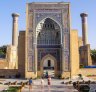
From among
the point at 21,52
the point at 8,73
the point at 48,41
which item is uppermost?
the point at 48,41

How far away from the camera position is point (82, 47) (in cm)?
4075

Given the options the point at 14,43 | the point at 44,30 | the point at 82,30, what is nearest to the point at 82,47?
the point at 82,30

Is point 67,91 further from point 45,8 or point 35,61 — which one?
point 45,8

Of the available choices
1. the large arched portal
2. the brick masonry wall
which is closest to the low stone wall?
the brick masonry wall

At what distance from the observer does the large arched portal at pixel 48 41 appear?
2592 cm

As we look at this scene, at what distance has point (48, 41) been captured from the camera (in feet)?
86.8

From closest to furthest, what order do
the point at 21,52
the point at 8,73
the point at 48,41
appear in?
the point at 48,41
the point at 8,73
the point at 21,52

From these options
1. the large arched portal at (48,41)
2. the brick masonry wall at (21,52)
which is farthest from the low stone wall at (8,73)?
the large arched portal at (48,41)

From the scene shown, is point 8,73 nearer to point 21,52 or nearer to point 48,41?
point 21,52

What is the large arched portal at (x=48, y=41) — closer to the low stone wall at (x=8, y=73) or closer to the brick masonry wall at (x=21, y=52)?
the brick masonry wall at (x=21, y=52)

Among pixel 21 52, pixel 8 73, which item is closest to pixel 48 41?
pixel 21 52

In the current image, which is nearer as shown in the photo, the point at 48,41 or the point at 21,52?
the point at 48,41

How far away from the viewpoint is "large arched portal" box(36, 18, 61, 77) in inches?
1021

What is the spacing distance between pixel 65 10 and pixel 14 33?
2015 centimetres
